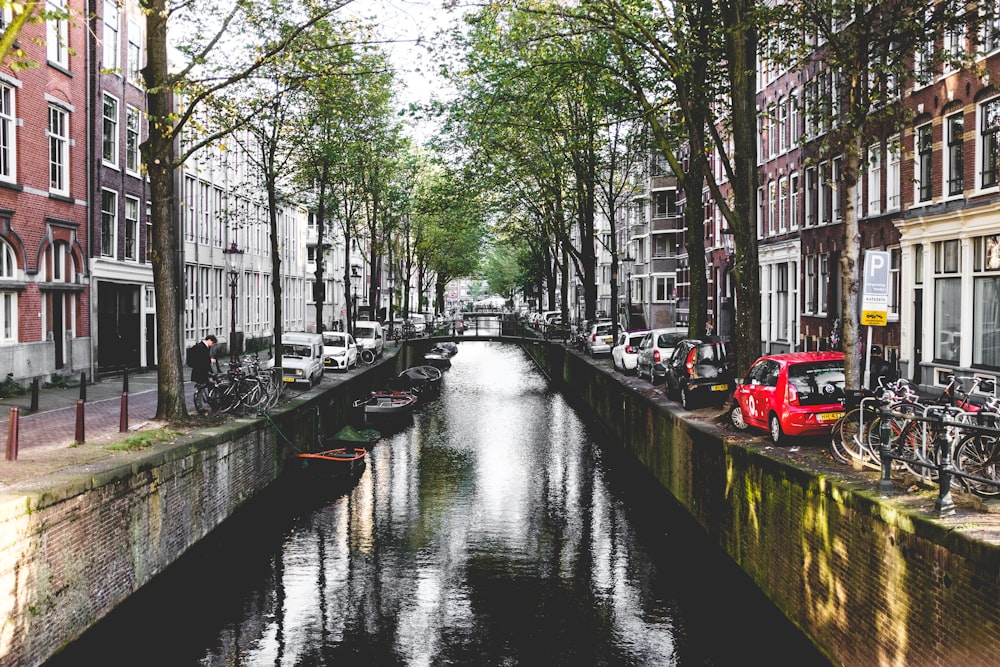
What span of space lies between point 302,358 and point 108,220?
8.20 m

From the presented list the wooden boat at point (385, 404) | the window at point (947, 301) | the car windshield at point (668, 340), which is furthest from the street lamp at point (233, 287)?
the window at point (947, 301)

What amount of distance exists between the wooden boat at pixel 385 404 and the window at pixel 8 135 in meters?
14.2

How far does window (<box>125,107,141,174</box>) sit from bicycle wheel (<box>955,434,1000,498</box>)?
31008 millimetres

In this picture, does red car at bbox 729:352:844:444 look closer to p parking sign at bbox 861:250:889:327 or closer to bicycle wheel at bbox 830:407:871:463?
p parking sign at bbox 861:250:889:327

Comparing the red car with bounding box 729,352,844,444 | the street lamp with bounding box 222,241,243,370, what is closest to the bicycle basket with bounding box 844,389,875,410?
the red car with bounding box 729,352,844,444

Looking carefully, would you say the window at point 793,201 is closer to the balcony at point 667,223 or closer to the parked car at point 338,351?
the parked car at point 338,351

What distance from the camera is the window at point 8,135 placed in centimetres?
2638

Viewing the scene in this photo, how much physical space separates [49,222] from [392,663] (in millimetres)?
21167

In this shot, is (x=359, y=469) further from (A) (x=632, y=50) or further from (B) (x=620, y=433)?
(A) (x=632, y=50)

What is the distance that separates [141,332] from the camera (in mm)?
36531

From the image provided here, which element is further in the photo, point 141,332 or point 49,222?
point 141,332

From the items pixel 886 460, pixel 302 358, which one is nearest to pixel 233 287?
pixel 302 358

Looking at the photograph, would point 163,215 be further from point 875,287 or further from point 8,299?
point 875,287

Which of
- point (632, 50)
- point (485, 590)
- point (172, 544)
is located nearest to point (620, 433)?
point (632, 50)
